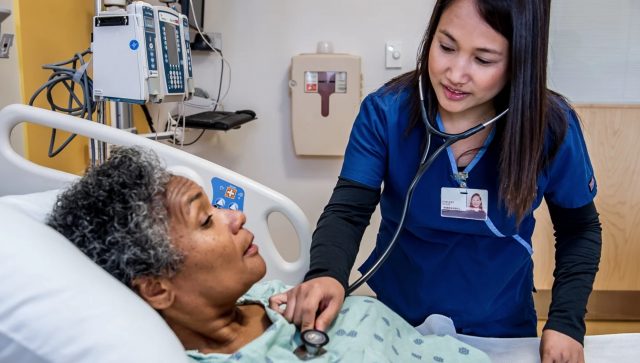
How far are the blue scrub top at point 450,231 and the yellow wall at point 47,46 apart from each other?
107 centimetres

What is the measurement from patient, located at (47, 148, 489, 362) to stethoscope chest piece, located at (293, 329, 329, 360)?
0.01 m

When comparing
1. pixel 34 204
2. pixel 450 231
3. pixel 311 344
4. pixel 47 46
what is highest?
pixel 47 46

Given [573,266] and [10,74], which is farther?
[10,74]

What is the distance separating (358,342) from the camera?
3.40ft

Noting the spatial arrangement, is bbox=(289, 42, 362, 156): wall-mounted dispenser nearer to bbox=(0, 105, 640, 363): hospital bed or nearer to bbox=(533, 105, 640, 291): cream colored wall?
bbox=(533, 105, 640, 291): cream colored wall

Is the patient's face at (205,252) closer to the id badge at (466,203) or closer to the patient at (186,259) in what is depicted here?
the patient at (186,259)

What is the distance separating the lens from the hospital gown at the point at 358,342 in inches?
38.2

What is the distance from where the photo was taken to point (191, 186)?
3.30 ft

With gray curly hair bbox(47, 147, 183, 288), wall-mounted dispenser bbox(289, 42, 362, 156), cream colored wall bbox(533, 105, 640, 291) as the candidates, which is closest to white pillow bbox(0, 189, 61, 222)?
gray curly hair bbox(47, 147, 183, 288)

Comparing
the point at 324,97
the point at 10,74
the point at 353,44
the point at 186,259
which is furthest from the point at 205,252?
the point at 353,44

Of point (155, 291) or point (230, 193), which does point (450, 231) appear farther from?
point (155, 291)

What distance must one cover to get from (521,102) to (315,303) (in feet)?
1.84

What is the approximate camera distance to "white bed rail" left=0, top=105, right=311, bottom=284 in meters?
1.26

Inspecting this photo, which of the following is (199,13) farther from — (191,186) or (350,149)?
(191,186)
